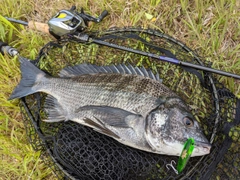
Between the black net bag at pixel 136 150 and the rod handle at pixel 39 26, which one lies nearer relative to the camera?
the black net bag at pixel 136 150

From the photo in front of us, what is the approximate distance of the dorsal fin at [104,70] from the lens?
9.99 feet

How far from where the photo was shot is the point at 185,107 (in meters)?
2.81

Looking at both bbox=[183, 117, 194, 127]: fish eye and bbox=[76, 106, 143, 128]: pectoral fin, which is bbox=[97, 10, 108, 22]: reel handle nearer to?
bbox=[76, 106, 143, 128]: pectoral fin

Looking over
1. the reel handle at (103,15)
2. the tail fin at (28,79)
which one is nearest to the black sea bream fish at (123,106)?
the tail fin at (28,79)

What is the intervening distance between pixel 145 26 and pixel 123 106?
136 centimetres

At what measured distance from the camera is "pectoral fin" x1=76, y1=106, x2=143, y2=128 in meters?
2.75

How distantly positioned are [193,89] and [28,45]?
91.9 inches

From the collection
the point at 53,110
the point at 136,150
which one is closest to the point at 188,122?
the point at 136,150

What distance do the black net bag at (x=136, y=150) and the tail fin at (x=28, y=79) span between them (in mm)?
125

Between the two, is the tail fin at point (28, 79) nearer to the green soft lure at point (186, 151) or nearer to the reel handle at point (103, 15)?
the reel handle at point (103, 15)

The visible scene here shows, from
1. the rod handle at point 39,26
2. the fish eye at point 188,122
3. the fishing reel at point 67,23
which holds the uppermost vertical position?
the fishing reel at point 67,23

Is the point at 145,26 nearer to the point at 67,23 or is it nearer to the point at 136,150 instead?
the point at 67,23

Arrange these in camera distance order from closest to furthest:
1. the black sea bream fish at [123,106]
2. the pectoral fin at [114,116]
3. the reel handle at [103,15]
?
1. the black sea bream fish at [123,106]
2. the pectoral fin at [114,116]
3. the reel handle at [103,15]

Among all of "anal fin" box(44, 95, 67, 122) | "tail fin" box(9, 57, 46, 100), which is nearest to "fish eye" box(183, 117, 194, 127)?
"anal fin" box(44, 95, 67, 122)
